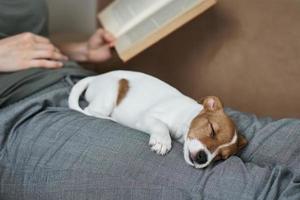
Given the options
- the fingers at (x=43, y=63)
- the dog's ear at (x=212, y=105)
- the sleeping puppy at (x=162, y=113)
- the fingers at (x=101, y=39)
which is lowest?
the sleeping puppy at (x=162, y=113)

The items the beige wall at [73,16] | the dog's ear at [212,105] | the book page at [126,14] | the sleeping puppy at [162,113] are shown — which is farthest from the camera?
the beige wall at [73,16]

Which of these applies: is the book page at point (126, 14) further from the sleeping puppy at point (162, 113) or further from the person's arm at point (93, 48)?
the sleeping puppy at point (162, 113)

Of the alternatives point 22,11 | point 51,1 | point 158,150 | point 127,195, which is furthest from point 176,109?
point 51,1

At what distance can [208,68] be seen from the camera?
1438mm

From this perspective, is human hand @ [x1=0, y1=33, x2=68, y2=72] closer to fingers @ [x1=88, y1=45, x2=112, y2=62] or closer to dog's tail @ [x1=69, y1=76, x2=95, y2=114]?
dog's tail @ [x1=69, y1=76, x2=95, y2=114]

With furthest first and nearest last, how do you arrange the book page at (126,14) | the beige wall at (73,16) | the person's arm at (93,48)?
the beige wall at (73,16) < the person's arm at (93,48) < the book page at (126,14)

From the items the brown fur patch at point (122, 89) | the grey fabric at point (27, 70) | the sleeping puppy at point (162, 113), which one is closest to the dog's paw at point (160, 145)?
the sleeping puppy at point (162, 113)

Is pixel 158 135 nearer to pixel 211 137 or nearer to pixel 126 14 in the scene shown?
pixel 211 137

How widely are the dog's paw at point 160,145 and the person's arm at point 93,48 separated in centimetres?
50

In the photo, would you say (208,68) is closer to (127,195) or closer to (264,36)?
(264,36)

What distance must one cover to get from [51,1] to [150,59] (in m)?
0.48

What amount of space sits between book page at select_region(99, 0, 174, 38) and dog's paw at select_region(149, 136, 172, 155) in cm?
45

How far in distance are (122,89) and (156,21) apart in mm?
202

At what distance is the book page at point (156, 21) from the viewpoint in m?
1.25
